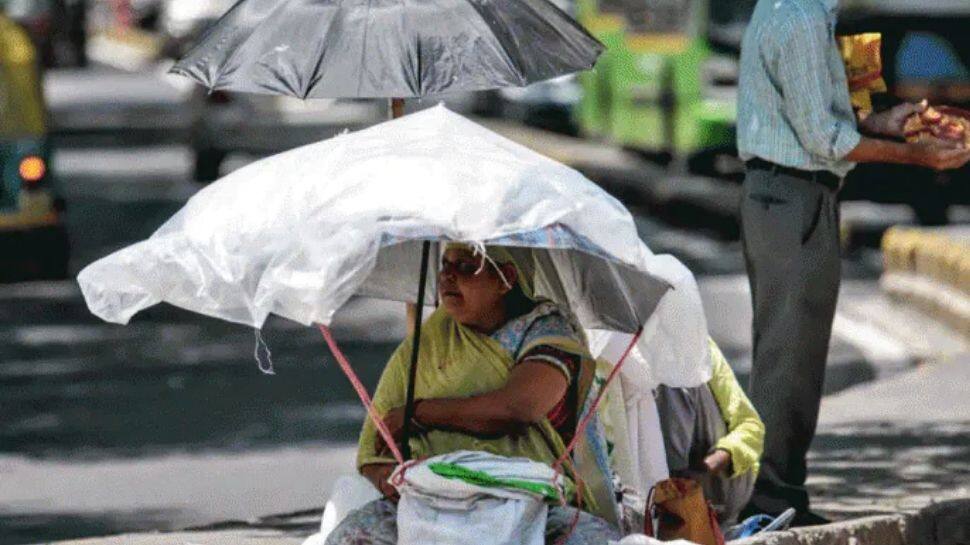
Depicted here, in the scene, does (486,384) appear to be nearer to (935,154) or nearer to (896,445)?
(935,154)

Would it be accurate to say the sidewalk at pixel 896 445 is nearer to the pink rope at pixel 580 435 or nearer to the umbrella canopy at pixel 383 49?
the pink rope at pixel 580 435

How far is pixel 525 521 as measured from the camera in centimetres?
639

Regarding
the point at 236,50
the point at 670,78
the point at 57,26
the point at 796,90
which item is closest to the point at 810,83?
the point at 796,90

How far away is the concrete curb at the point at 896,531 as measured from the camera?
298 inches

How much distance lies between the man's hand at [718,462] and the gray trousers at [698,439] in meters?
0.02

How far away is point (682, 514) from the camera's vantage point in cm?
675

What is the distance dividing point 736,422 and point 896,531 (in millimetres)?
938

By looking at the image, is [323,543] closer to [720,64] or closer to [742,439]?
[742,439]

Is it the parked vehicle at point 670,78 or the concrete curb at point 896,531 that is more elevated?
the concrete curb at point 896,531

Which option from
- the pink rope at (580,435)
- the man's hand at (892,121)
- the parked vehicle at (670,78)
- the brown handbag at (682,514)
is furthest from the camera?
the parked vehicle at (670,78)

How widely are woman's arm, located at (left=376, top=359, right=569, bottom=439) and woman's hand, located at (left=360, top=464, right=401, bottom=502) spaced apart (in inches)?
6.7

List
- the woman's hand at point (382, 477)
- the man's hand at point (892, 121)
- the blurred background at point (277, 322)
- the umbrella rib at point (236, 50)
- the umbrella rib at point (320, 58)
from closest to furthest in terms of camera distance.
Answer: the woman's hand at point (382, 477)
the umbrella rib at point (320, 58)
the umbrella rib at point (236, 50)
the man's hand at point (892, 121)
the blurred background at point (277, 322)

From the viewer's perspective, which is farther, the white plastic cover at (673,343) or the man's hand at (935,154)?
the man's hand at (935,154)

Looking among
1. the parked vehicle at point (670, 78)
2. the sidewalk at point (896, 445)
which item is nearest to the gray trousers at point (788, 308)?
the sidewalk at point (896, 445)
